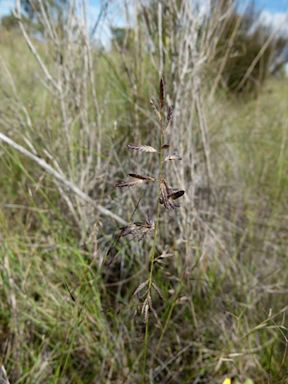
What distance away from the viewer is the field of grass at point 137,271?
0.93 m

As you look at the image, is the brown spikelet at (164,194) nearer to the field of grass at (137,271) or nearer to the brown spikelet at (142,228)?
the brown spikelet at (142,228)

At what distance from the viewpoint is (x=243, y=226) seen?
149cm

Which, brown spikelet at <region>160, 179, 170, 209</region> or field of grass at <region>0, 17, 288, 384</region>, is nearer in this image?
brown spikelet at <region>160, 179, 170, 209</region>

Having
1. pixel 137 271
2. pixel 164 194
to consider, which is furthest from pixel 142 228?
pixel 137 271

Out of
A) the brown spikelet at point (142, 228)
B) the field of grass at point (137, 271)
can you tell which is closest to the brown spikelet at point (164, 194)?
the brown spikelet at point (142, 228)

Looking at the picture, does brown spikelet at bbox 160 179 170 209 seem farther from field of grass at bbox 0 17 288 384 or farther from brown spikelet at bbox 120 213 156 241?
field of grass at bbox 0 17 288 384

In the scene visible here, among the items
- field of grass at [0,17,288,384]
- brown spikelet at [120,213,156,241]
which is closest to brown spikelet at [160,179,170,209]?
brown spikelet at [120,213,156,241]

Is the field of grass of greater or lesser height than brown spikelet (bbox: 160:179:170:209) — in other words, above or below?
below

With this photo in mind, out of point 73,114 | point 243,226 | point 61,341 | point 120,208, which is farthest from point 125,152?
point 61,341

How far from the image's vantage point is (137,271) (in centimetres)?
120

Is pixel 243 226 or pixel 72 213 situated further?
pixel 243 226

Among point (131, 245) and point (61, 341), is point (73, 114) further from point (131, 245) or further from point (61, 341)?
point (61, 341)

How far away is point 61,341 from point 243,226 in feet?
2.60

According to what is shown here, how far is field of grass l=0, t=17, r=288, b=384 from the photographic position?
933mm
